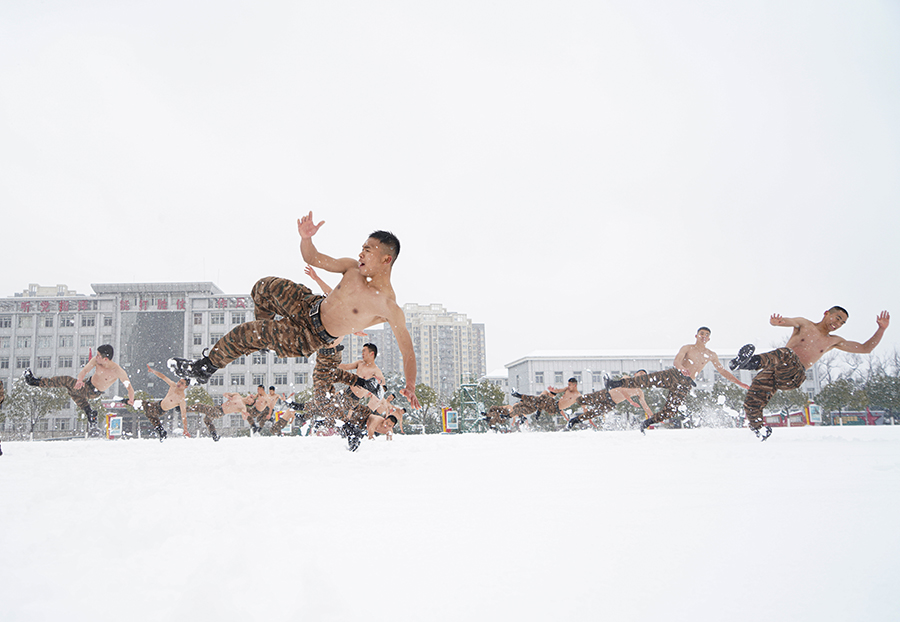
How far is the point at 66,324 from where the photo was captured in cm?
4553

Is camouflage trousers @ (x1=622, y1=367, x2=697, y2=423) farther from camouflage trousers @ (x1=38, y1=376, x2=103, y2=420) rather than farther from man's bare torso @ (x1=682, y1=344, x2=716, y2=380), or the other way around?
camouflage trousers @ (x1=38, y1=376, x2=103, y2=420)

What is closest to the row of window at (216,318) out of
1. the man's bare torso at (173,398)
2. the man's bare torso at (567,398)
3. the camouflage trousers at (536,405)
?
the man's bare torso at (173,398)

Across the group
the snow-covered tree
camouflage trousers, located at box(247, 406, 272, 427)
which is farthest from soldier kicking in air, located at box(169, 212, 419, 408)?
the snow-covered tree

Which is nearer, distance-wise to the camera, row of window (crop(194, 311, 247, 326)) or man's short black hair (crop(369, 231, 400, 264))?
man's short black hair (crop(369, 231, 400, 264))

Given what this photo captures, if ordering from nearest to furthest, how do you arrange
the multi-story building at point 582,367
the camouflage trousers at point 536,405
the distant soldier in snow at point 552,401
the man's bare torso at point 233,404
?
1. the distant soldier in snow at point 552,401
2. the camouflage trousers at point 536,405
3. the man's bare torso at point 233,404
4. the multi-story building at point 582,367

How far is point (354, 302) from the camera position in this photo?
377 centimetres

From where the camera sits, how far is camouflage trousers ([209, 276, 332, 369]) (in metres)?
3.89

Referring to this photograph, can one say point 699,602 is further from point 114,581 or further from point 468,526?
point 114,581

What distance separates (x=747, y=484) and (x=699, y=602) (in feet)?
5.29

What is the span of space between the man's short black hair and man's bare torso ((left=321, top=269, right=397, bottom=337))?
0.87 feet

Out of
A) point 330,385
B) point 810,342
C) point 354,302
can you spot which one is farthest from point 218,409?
point 810,342

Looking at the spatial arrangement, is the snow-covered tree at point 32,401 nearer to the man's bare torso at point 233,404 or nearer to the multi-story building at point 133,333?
the multi-story building at point 133,333

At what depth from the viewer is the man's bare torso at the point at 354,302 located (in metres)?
3.76

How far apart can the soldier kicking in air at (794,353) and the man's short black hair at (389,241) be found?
4.75 m
